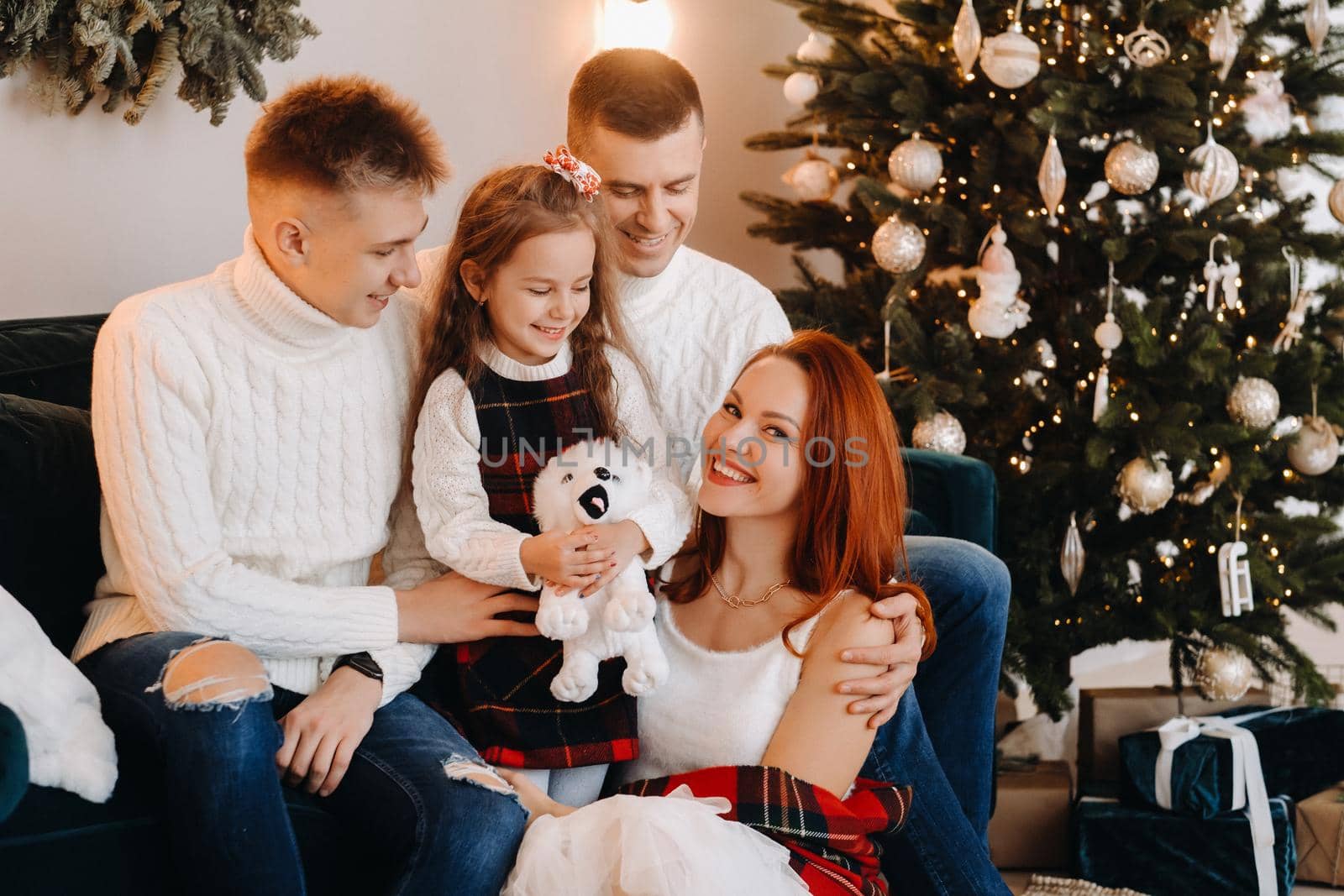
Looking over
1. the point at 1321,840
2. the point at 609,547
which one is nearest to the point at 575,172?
the point at 609,547

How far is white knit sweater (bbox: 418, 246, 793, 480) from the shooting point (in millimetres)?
2078

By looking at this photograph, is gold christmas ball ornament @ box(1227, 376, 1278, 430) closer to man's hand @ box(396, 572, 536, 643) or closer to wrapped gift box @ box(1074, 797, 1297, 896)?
wrapped gift box @ box(1074, 797, 1297, 896)

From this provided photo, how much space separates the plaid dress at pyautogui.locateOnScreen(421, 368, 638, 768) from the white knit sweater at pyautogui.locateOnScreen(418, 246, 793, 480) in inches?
11.8

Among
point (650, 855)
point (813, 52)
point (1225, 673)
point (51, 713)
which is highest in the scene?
point (813, 52)

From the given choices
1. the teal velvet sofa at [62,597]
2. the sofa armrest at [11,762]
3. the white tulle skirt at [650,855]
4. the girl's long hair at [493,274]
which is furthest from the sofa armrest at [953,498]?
the sofa armrest at [11,762]

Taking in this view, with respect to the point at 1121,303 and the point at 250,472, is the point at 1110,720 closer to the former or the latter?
the point at 1121,303

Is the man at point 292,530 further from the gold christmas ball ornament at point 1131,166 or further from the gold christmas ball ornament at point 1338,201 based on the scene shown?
the gold christmas ball ornament at point 1338,201

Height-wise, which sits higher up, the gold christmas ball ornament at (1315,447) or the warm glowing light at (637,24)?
the warm glowing light at (637,24)

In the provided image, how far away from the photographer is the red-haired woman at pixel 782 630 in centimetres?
151

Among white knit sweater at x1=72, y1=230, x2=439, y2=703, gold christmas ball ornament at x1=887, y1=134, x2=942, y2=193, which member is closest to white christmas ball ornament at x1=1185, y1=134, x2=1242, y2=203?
gold christmas ball ornament at x1=887, y1=134, x2=942, y2=193

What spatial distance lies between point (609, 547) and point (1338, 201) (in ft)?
6.28

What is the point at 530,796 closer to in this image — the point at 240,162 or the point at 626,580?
the point at 626,580

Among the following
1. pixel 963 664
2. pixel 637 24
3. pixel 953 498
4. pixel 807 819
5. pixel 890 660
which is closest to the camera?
pixel 807 819

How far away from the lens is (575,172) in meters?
1.77
